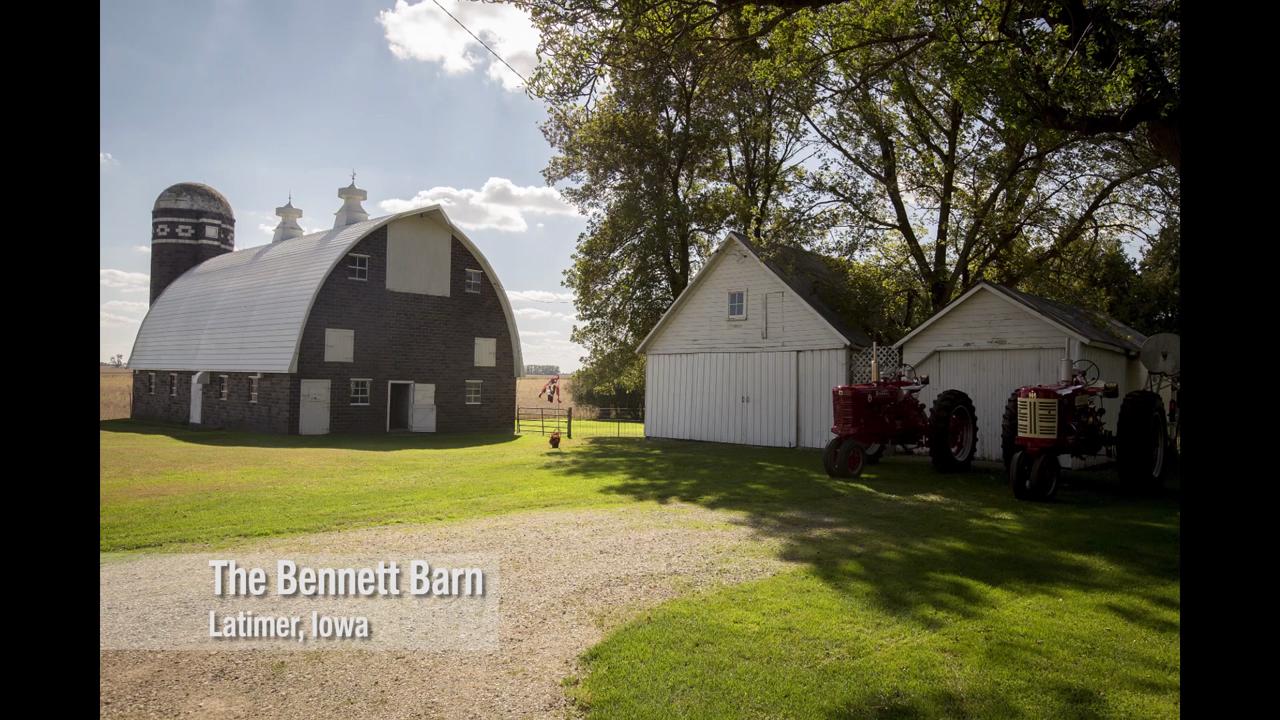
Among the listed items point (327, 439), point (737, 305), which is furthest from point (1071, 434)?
point (327, 439)

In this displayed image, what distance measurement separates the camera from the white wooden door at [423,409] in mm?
25891

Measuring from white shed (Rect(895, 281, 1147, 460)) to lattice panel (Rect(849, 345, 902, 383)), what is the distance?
1.19 feet

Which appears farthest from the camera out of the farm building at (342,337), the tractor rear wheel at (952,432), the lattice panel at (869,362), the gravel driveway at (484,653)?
the farm building at (342,337)

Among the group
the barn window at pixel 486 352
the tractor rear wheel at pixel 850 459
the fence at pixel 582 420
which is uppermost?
the barn window at pixel 486 352

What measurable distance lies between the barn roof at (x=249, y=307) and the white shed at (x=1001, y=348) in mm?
15791

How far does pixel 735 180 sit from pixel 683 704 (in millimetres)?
25628

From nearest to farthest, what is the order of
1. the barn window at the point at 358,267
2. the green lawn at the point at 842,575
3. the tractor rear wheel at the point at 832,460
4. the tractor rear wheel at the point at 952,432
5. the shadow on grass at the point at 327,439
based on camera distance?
1. the green lawn at the point at 842,575
2. the tractor rear wheel at the point at 832,460
3. the tractor rear wheel at the point at 952,432
4. the shadow on grass at the point at 327,439
5. the barn window at the point at 358,267

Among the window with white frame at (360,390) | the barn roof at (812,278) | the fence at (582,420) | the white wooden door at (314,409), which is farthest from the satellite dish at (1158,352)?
the white wooden door at (314,409)

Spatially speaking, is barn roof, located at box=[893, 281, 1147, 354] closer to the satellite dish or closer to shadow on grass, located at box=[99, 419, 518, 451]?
the satellite dish

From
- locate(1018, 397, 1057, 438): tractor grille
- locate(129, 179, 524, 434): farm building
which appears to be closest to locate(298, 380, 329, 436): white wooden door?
locate(129, 179, 524, 434): farm building

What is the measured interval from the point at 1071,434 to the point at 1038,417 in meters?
0.67

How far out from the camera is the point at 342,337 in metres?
24.0

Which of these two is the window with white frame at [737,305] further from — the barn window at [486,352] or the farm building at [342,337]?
the barn window at [486,352]
